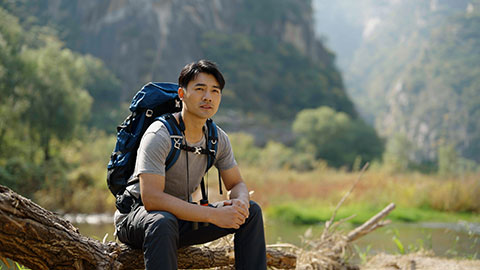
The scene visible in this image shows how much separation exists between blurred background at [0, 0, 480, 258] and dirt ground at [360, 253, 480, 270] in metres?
0.56

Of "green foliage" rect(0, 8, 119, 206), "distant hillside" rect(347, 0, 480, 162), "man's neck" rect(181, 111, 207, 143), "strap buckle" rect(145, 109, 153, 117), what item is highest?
"distant hillside" rect(347, 0, 480, 162)

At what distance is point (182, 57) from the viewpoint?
53594 millimetres

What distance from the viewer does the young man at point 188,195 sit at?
252 centimetres

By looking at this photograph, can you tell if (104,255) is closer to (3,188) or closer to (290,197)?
(3,188)

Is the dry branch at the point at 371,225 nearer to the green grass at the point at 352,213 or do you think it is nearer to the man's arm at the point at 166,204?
the man's arm at the point at 166,204

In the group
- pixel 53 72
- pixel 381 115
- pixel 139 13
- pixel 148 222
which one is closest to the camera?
pixel 148 222

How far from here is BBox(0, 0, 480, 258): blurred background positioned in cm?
1262

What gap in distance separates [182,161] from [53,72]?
1447 centimetres

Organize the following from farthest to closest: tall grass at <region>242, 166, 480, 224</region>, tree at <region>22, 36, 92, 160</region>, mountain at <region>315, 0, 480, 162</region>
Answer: mountain at <region>315, 0, 480, 162</region> → tree at <region>22, 36, 92, 160</region> → tall grass at <region>242, 166, 480, 224</region>

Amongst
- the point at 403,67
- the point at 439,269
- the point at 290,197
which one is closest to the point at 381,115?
the point at 403,67

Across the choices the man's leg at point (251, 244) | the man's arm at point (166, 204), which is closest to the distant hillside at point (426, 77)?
the man's leg at point (251, 244)

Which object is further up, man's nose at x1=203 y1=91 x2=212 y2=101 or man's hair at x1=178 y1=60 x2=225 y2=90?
man's hair at x1=178 y1=60 x2=225 y2=90

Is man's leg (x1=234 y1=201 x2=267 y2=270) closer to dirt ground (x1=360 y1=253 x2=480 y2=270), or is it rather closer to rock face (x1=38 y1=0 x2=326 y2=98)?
dirt ground (x1=360 y1=253 x2=480 y2=270)

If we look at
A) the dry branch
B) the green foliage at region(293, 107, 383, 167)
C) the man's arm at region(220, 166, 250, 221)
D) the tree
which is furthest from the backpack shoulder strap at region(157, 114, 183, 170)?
the green foliage at region(293, 107, 383, 167)
